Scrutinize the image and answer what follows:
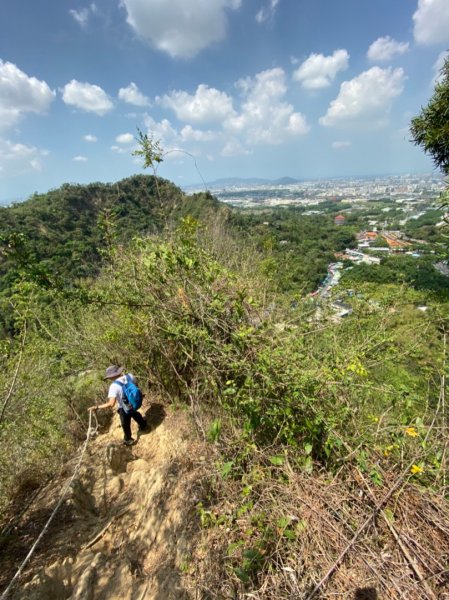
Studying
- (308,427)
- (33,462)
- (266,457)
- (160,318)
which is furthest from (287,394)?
(33,462)

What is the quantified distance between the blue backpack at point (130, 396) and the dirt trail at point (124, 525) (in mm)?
500

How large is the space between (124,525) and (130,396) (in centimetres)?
142

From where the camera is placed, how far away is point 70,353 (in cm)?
459

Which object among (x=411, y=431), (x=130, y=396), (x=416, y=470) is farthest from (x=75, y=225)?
(x=416, y=470)

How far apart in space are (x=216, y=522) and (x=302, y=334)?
162 centimetres

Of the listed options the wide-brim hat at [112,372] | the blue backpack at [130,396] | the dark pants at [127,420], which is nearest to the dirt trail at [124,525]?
the dark pants at [127,420]

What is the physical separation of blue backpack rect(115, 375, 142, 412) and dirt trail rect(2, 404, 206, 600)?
1.64 feet

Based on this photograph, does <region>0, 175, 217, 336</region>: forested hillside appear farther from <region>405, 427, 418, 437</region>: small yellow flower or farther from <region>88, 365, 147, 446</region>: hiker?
<region>405, 427, 418, 437</region>: small yellow flower

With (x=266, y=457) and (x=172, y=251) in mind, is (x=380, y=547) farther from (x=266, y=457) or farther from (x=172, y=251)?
(x=172, y=251)

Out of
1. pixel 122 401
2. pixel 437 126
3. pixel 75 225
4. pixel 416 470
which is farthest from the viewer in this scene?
pixel 75 225

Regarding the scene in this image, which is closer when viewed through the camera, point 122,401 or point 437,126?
point 122,401

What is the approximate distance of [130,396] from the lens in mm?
3787

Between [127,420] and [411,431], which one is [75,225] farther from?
[411,431]

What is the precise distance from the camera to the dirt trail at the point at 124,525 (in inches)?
80.1
